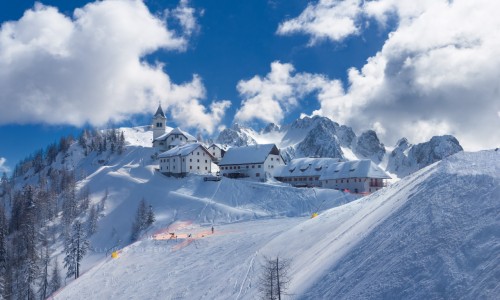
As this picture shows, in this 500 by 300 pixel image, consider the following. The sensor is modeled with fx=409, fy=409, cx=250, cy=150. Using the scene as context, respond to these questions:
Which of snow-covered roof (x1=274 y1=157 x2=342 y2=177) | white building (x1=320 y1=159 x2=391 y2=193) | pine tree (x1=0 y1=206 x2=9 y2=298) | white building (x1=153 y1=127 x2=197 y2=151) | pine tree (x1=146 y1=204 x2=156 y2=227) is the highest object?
white building (x1=153 y1=127 x2=197 y2=151)

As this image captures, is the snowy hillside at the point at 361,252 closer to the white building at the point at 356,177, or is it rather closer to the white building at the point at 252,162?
the white building at the point at 356,177

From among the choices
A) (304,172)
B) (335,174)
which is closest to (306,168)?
(304,172)

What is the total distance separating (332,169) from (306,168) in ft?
23.9

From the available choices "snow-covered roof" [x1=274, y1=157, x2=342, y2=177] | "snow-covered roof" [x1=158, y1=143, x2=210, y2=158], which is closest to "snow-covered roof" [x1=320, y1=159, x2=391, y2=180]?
"snow-covered roof" [x1=274, y1=157, x2=342, y2=177]

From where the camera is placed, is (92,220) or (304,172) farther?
(304,172)

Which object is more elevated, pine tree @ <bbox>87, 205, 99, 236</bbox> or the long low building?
the long low building

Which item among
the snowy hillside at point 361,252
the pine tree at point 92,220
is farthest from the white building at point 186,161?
the snowy hillside at point 361,252

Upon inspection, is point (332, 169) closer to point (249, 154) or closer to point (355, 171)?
point (355, 171)

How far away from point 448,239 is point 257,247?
78.3 feet

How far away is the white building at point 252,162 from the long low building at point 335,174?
3099mm

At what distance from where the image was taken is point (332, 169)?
9262 cm

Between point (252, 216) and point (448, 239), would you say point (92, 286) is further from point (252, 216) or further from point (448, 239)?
point (448, 239)

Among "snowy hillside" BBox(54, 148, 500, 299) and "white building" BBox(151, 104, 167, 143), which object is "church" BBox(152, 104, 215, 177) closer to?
"snowy hillside" BBox(54, 148, 500, 299)

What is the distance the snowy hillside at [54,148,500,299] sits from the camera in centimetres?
2061
